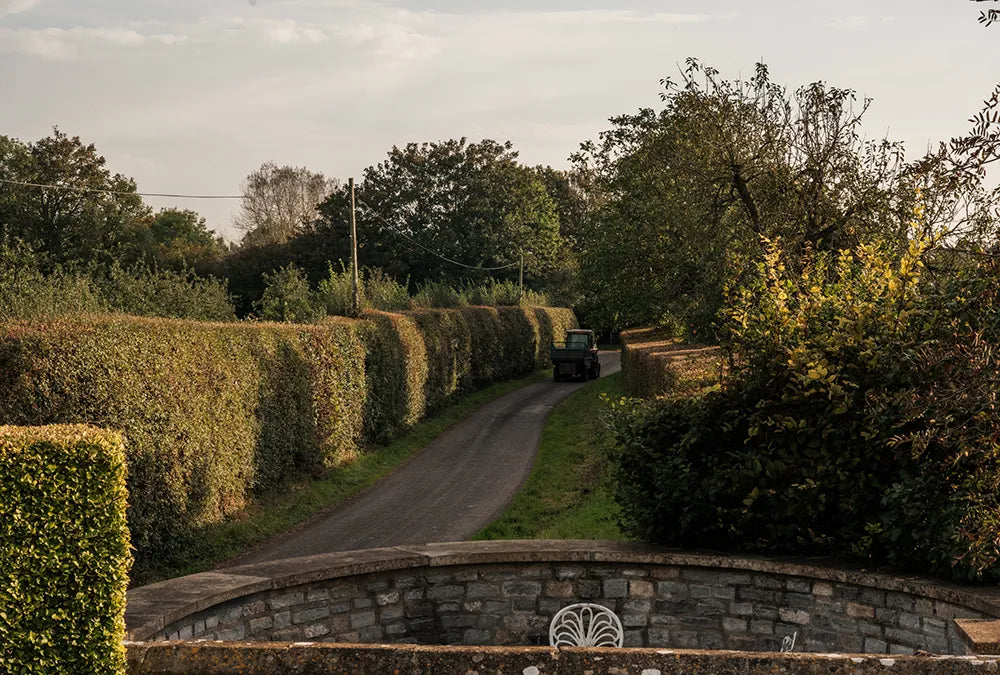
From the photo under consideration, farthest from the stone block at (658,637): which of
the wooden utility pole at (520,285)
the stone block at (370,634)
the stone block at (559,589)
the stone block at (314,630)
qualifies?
the wooden utility pole at (520,285)

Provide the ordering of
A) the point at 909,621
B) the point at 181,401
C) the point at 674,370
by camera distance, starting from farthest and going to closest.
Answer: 1. the point at 674,370
2. the point at 181,401
3. the point at 909,621

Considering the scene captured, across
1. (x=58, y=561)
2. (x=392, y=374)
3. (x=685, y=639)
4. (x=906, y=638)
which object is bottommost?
(x=685, y=639)

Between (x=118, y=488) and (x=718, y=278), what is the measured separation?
17.0m

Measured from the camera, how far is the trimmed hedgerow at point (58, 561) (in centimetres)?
455

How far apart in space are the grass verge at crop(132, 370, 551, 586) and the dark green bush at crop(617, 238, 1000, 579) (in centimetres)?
832

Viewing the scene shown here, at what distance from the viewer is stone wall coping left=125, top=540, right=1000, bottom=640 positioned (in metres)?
6.32

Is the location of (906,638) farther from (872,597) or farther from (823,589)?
(823,589)

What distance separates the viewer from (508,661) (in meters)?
4.24

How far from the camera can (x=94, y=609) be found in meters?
4.62

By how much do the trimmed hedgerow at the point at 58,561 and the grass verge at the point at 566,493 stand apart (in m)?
4.69

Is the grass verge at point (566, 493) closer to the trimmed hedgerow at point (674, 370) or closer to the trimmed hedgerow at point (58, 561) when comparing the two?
the trimmed hedgerow at point (674, 370)

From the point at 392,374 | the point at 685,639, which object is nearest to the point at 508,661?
the point at 685,639

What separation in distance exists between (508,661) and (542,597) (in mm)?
3201

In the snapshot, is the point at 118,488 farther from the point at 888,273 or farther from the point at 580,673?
the point at 888,273
